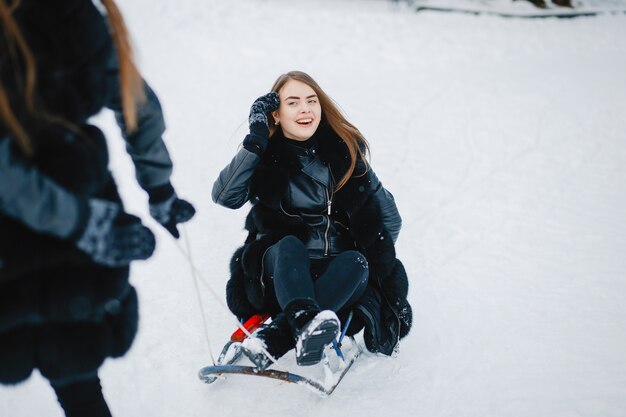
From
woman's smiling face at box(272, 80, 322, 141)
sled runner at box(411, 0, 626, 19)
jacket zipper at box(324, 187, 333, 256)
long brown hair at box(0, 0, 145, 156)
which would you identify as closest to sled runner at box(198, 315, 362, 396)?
jacket zipper at box(324, 187, 333, 256)

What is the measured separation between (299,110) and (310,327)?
1.09 metres

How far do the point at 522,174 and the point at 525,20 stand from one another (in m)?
5.35

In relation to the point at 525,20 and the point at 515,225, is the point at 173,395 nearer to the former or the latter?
the point at 515,225

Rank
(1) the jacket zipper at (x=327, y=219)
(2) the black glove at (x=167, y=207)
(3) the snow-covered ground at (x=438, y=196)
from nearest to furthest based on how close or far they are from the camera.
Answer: (2) the black glove at (x=167, y=207) < (3) the snow-covered ground at (x=438, y=196) < (1) the jacket zipper at (x=327, y=219)

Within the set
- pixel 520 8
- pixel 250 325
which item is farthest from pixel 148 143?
pixel 520 8

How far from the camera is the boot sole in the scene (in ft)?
6.74

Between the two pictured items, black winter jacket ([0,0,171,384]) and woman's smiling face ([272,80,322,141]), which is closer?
black winter jacket ([0,0,171,384])

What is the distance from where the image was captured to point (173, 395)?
2.50 metres

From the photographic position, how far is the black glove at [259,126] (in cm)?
237

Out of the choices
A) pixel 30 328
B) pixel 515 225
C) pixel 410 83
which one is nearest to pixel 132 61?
pixel 30 328

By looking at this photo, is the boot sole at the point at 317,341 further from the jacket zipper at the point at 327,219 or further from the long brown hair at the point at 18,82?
the long brown hair at the point at 18,82

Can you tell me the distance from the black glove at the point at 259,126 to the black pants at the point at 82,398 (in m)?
1.19

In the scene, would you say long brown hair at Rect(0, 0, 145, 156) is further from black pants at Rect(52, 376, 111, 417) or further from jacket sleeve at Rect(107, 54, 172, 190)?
black pants at Rect(52, 376, 111, 417)

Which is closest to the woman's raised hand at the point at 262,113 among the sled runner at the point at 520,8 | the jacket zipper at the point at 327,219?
the jacket zipper at the point at 327,219
